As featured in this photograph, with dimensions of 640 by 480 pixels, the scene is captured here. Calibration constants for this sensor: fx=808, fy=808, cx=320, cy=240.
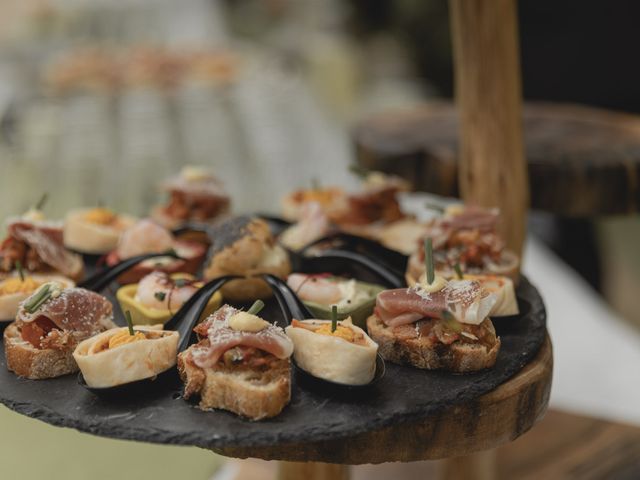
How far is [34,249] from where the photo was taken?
2.06 meters

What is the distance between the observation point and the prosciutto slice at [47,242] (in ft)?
6.66

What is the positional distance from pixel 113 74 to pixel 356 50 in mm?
2348

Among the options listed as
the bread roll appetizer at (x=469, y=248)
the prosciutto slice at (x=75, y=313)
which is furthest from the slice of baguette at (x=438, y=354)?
the prosciutto slice at (x=75, y=313)

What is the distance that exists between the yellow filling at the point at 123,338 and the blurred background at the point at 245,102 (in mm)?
2054

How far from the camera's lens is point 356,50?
6758 mm

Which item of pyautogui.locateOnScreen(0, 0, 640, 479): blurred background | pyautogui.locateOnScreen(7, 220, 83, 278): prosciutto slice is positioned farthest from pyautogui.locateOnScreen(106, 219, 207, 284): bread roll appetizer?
pyautogui.locateOnScreen(0, 0, 640, 479): blurred background

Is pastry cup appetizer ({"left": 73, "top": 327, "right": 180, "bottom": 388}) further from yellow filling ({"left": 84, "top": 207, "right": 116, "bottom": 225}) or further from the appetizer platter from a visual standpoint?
yellow filling ({"left": 84, "top": 207, "right": 116, "bottom": 225})

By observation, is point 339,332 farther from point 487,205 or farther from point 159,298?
point 487,205

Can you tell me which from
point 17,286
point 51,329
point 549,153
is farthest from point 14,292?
point 549,153

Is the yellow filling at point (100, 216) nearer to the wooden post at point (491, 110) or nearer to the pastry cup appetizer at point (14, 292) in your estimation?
the pastry cup appetizer at point (14, 292)

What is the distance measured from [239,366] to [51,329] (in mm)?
433

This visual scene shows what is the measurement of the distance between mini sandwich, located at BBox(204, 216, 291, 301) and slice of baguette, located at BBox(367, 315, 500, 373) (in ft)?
1.38

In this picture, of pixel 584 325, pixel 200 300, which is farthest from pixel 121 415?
pixel 584 325

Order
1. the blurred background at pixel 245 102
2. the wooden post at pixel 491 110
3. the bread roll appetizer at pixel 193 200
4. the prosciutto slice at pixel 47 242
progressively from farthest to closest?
the blurred background at pixel 245 102, the bread roll appetizer at pixel 193 200, the wooden post at pixel 491 110, the prosciutto slice at pixel 47 242
